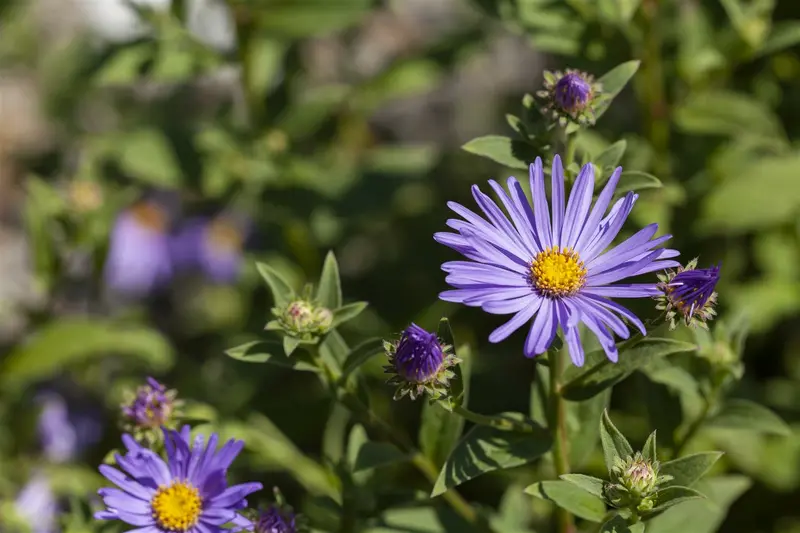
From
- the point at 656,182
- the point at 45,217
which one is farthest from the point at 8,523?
the point at 656,182

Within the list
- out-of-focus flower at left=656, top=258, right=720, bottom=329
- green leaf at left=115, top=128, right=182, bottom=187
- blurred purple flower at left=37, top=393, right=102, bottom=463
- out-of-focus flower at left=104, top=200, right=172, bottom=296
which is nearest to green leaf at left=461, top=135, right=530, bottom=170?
out-of-focus flower at left=656, top=258, right=720, bottom=329

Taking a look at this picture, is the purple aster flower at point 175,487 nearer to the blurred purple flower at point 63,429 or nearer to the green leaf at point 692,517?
the green leaf at point 692,517

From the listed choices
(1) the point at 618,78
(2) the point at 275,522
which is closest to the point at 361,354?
(2) the point at 275,522

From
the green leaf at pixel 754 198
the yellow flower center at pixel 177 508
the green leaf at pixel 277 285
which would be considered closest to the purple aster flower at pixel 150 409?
the yellow flower center at pixel 177 508

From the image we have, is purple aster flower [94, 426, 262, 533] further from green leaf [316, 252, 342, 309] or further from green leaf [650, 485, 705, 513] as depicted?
green leaf [650, 485, 705, 513]

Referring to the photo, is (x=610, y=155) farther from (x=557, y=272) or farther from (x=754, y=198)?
(x=754, y=198)

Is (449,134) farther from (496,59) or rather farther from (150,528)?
(150,528)
